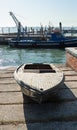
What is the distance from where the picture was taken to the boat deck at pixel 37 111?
3414 mm

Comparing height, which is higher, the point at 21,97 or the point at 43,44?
the point at 21,97

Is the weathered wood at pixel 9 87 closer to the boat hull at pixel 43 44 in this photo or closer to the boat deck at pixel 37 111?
the boat deck at pixel 37 111

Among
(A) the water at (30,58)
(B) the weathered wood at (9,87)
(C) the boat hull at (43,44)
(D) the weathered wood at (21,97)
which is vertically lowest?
(A) the water at (30,58)

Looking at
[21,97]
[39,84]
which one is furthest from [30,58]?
[39,84]

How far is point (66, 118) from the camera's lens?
3.62 meters

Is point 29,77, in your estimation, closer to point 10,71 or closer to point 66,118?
point 66,118

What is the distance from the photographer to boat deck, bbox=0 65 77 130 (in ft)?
11.2

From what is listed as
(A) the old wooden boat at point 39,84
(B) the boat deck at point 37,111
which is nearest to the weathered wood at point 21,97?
(B) the boat deck at point 37,111

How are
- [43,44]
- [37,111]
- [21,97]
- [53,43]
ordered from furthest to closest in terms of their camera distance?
[43,44]
[53,43]
[21,97]
[37,111]

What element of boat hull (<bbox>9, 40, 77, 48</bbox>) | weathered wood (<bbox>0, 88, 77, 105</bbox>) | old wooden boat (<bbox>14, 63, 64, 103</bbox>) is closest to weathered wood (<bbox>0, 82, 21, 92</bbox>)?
weathered wood (<bbox>0, 88, 77, 105</bbox>)

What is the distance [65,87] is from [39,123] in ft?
6.06

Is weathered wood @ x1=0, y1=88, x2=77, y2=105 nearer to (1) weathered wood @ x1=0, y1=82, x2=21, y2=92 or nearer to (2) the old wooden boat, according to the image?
(1) weathered wood @ x1=0, y1=82, x2=21, y2=92

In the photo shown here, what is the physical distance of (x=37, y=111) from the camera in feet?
12.8

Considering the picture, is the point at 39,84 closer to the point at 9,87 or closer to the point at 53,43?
the point at 9,87
